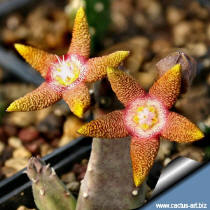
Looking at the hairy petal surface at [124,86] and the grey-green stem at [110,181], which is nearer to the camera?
the hairy petal surface at [124,86]

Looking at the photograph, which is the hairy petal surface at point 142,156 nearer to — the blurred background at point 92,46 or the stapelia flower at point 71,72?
the stapelia flower at point 71,72

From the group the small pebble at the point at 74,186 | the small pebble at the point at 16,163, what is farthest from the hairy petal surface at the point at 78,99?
the small pebble at the point at 16,163

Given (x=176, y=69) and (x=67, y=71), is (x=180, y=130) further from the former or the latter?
(x=67, y=71)

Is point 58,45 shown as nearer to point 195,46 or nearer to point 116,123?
point 195,46

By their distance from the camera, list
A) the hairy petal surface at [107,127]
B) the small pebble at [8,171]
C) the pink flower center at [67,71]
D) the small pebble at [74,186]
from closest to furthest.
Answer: the hairy petal surface at [107,127] < the pink flower center at [67,71] < the small pebble at [74,186] < the small pebble at [8,171]

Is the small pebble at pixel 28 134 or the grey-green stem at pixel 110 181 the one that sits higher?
the small pebble at pixel 28 134

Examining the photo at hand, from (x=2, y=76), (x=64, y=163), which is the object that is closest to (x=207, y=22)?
(x=2, y=76)

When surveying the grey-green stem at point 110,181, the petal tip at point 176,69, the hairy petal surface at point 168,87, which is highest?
the petal tip at point 176,69

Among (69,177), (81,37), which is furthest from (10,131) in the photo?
(81,37)
